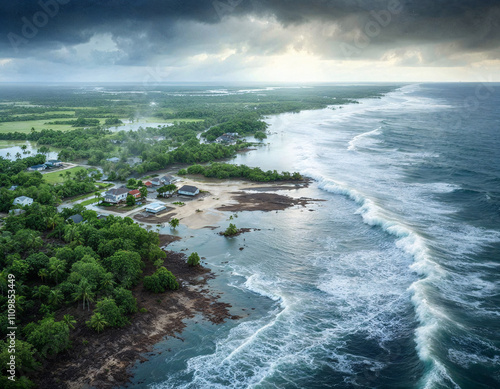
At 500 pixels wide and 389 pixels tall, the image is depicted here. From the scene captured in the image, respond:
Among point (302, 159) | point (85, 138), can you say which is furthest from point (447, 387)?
point (85, 138)

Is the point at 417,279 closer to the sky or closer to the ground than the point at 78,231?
closer to the ground

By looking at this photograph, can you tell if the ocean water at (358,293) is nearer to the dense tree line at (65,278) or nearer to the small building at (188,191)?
the dense tree line at (65,278)

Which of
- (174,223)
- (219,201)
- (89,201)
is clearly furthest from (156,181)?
(174,223)

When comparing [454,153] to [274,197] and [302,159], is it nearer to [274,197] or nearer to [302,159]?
[302,159]

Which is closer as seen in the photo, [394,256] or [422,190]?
[394,256]

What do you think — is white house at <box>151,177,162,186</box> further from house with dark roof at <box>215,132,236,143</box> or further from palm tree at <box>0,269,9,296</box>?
house with dark roof at <box>215,132,236,143</box>

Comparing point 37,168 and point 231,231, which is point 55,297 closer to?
point 231,231

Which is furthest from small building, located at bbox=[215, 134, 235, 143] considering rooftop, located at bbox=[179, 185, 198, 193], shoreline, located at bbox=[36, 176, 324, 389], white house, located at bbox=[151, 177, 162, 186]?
shoreline, located at bbox=[36, 176, 324, 389]
